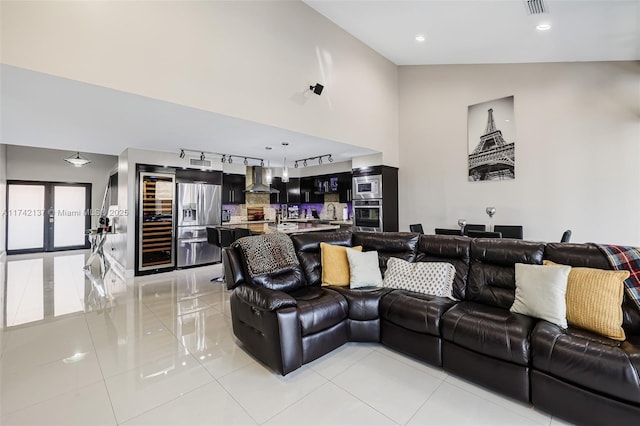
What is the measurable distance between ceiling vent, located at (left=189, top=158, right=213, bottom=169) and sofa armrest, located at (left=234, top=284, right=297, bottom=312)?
4573mm

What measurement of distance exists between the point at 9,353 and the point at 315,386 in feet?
9.71

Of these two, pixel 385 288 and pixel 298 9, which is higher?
pixel 298 9

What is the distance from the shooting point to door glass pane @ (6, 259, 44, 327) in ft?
11.7

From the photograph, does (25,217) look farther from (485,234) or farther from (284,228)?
(485,234)

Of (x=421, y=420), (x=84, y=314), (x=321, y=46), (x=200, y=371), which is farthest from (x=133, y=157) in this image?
(x=421, y=420)

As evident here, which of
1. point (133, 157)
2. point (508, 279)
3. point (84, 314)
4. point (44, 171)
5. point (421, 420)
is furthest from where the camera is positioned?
point (44, 171)

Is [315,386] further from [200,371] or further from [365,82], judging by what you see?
[365,82]

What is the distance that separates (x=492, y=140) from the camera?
5141mm

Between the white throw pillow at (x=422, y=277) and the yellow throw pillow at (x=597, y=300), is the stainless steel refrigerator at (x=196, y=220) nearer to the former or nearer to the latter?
the white throw pillow at (x=422, y=277)

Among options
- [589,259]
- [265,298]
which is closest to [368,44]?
[589,259]

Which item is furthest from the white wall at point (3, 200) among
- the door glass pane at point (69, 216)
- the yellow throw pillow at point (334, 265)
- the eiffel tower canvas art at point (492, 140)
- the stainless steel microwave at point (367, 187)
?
the eiffel tower canvas art at point (492, 140)

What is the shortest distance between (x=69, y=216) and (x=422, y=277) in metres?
10.9

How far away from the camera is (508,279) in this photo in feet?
8.39

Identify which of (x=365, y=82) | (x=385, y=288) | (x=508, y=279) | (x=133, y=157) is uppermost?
(x=365, y=82)
